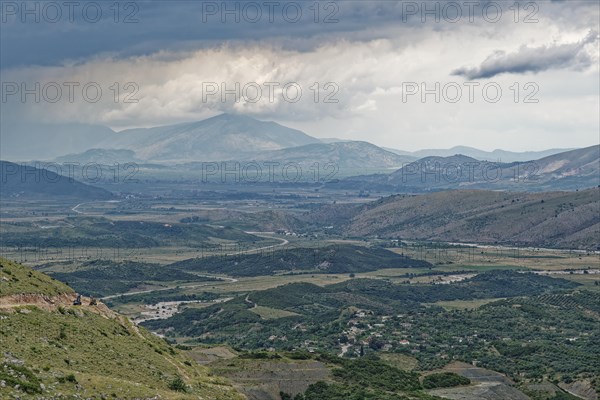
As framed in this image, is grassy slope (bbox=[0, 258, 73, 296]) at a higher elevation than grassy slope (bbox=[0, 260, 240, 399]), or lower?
higher

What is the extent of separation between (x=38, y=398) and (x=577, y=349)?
4210 inches

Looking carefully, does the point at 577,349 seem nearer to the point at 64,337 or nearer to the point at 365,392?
the point at 365,392

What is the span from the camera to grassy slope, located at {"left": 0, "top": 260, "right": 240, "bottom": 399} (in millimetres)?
51031

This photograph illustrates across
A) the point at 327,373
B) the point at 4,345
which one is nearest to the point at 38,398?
the point at 4,345

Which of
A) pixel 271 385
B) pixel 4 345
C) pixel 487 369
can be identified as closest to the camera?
pixel 4 345

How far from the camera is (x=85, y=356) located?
192 ft

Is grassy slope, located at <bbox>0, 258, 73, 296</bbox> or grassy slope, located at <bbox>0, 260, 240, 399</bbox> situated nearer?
grassy slope, located at <bbox>0, 260, 240, 399</bbox>

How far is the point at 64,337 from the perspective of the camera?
6019 centimetres

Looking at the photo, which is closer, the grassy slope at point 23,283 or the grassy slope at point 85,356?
the grassy slope at point 85,356

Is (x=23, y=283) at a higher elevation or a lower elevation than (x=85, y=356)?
higher

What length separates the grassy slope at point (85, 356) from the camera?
51.0m

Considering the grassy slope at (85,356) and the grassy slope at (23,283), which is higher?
the grassy slope at (23,283)

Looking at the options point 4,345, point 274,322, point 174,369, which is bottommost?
point 274,322

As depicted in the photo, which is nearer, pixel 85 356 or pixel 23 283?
pixel 85 356
